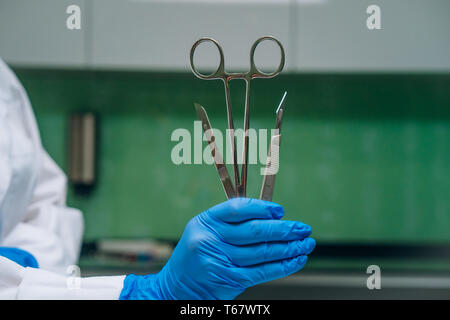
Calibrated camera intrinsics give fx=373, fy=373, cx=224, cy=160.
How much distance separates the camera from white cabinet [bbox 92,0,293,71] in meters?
1.31

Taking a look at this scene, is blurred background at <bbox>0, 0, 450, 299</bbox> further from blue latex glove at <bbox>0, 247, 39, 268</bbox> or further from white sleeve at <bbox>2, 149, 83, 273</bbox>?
blue latex glove at <bbox>0, 247, 39, 268</bbox>

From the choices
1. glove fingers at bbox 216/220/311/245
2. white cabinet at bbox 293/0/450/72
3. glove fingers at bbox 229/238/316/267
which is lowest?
glove fingers at bbox 229/238/316/267

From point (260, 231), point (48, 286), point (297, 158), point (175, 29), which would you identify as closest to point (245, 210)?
point (260, 231)

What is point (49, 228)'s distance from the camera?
81 cm

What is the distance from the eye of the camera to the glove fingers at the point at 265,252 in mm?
512

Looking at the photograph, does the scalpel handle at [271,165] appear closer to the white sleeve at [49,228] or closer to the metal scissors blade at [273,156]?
the metal scissors blade at [273,156]

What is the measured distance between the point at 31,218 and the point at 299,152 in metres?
1.08

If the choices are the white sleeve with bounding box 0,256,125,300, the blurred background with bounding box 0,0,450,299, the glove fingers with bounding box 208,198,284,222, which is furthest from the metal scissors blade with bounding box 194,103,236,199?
the blurred background with bounding box 0,0,450,299

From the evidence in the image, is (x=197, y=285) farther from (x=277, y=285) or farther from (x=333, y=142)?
(x=333, y=142)

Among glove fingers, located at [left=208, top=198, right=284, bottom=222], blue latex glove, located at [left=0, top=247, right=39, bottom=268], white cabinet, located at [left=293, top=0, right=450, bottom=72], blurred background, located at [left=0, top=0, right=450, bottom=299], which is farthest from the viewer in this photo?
blurred background, located at [left=0, top=0, right=450, bottom=299]

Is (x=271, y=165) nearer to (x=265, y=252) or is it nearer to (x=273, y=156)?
(x=273, y=156)

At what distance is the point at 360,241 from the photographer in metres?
1.54
